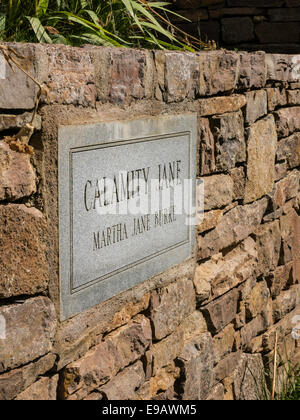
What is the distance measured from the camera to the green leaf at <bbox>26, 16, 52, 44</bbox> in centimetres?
211

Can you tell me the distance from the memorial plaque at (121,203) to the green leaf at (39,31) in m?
0.37

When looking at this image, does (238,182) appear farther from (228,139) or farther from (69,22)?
(69,22)

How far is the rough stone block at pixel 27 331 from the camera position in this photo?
169 centimetres

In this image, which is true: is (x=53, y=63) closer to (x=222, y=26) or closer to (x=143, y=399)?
(x=143, y=399)

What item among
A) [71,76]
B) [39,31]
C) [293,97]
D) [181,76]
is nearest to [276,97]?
[293,97]

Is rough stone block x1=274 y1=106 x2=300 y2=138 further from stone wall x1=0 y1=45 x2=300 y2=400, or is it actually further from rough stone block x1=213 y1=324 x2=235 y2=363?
rough stone block x1=213 y1=324 x2=235 y2=363

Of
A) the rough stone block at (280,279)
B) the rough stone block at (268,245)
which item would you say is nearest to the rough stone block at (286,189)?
the rough stone block at (268,245)

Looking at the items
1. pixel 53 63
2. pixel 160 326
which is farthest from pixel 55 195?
pixel 160 326

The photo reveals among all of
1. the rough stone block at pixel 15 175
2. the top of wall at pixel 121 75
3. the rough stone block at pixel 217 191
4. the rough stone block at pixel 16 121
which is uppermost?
the top of wall at pixel 121 75

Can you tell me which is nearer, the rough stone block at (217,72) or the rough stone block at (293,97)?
the rough stone block at (217,72)

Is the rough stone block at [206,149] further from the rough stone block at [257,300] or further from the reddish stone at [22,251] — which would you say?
the reddish stone at [22,251]

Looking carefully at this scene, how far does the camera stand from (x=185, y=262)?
8.45 ft

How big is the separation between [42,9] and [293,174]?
200cm

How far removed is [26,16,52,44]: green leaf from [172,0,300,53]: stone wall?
2733mm
